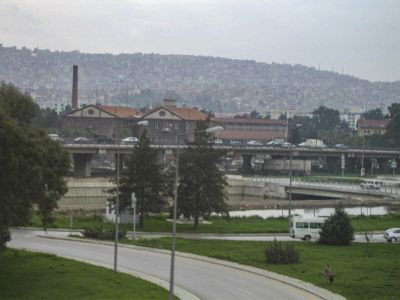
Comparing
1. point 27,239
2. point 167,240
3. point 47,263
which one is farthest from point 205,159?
point 47,263

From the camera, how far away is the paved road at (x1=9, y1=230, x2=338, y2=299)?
31328 mm

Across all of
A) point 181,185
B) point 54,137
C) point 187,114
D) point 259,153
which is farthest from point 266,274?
point 187,114

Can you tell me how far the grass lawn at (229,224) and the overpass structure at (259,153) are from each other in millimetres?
47060

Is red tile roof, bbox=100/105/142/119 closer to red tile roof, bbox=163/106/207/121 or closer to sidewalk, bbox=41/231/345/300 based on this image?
red tile roof, bbox=163/106/207/121

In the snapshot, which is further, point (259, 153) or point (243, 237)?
point (259, 153)

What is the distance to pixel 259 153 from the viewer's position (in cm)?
13338

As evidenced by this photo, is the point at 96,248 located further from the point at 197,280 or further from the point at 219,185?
the point at 219,185

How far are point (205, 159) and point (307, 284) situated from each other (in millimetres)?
23104

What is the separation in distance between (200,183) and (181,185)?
130 centimetres

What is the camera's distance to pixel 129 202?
177ft

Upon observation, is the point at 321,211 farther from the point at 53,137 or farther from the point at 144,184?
the point at 144,184

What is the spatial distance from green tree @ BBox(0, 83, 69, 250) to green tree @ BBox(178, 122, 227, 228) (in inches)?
698

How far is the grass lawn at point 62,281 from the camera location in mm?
29609

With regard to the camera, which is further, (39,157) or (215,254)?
(215,254)
